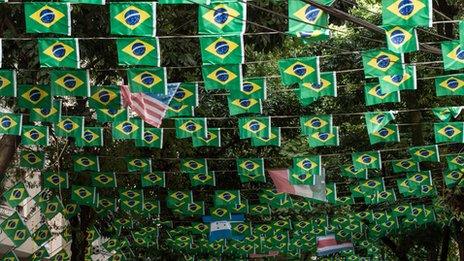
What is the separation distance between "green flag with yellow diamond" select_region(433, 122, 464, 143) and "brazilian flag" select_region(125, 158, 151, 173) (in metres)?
5.30

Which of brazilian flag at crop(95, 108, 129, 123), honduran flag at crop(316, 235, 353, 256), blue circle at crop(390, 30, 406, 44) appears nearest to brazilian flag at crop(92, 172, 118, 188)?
brazilian flag at crop(95, 108, 129, 123)

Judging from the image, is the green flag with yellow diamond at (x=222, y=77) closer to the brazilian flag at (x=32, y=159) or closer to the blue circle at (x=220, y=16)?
the blue circle at (x=220, y=16)

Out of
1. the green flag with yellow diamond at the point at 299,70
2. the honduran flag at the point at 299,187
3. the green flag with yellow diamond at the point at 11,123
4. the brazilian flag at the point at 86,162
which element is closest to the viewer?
the green flag with yellow diamond at the point at 299,70

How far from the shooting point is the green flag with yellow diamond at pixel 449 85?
12.9 metres

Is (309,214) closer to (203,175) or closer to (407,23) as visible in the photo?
(203,175)

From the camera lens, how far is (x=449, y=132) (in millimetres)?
14836

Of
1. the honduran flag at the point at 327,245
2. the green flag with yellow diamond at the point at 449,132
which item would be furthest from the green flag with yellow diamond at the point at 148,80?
the honduran flag at the point at 327,245

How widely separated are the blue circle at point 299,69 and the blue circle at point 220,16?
81.8 inches

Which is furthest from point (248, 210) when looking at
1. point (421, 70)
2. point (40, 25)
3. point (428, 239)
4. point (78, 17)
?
point (40, 25)

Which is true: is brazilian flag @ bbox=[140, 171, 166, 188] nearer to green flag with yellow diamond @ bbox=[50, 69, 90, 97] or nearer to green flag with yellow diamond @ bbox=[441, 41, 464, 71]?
green flag with yellow diamond @ bbox=[50, 69, 90, 97]

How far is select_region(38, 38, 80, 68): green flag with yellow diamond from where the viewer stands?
10.6 meters

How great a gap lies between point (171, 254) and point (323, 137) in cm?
1331

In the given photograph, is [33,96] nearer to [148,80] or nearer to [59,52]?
[148,80]

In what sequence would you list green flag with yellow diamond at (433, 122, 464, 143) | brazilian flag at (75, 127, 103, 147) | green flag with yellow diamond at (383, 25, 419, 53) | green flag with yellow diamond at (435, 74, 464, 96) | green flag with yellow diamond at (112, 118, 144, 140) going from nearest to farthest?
green flag with yellow diamond at (383, 25, 419, 53), green flag with yellow diamond at (435, 74, 464, 96), green flag with yellow diamond at (112, 118, 144, 140), green flag with yellow diamond at (433, 122, 464, 143), brazilian flag at (75, 127, 103, 147)
